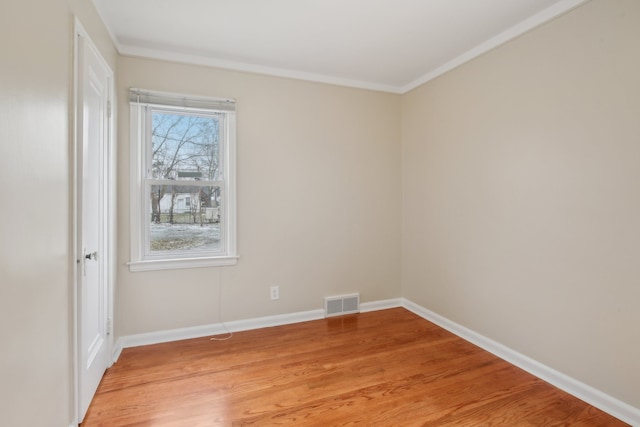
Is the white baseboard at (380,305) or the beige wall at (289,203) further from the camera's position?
the white baseboard at (380,305)

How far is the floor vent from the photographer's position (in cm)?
342

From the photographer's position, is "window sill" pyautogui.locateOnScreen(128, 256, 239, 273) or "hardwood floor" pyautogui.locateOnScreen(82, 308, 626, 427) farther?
"window sill" pyautogui.locateOnScreen(128, 256, 239, 273)

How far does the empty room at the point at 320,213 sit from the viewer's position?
1.59 m

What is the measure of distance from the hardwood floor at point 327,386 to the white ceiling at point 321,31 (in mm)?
2475

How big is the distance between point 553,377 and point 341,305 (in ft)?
6.11

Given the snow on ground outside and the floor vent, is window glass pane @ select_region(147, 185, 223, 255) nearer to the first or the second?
the snow on ground outside

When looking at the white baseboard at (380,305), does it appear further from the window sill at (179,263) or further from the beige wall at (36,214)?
the beige wall at (36,214)

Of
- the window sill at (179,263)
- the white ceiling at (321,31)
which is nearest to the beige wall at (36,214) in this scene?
the white ceiling at (321,31)

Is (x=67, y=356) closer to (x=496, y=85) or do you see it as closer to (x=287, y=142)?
(x=287, y=142)

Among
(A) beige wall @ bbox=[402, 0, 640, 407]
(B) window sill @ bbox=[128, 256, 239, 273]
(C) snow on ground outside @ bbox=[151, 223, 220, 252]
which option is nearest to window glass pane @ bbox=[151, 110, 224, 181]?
(C) snow on ground outside @ bbox=[151, 223, 220, 252]

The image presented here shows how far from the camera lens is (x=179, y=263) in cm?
289

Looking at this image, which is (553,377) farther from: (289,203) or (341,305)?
(289,203)

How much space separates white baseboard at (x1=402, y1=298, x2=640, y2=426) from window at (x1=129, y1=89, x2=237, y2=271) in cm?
220

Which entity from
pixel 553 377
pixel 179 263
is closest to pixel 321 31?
pixel 179 263
